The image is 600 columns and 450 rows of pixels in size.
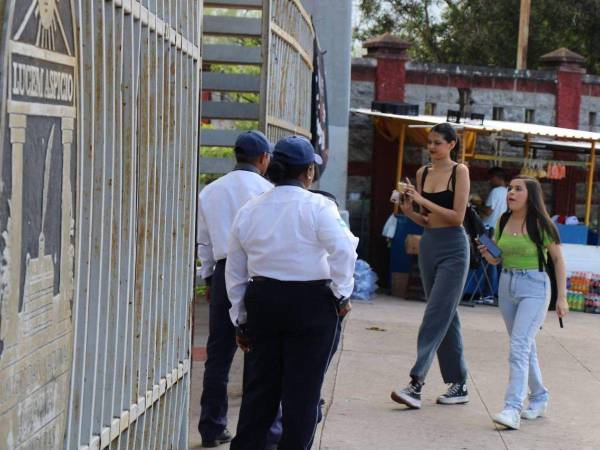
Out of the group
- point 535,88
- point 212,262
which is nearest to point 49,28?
point 212,262

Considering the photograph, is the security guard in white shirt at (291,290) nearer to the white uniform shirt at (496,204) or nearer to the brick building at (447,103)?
the white uniform shirt at (496,204)

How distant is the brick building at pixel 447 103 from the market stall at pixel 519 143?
0.27 meters

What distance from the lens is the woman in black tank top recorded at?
7.62 m

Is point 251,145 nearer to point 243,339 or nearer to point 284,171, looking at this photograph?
point 284,171

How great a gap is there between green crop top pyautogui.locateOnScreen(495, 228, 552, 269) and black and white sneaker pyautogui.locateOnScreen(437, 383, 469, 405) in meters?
0.98

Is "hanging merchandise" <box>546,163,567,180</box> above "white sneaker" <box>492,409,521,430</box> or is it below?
above

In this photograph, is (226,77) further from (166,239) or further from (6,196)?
(6,196)

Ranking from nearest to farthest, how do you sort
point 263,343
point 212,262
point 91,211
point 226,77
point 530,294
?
point 91,211 < point 263,343 < point 212,262 < point 530,294 < point 226,77

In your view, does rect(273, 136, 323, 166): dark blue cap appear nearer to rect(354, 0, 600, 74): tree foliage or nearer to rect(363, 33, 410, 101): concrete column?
rect(363, 33, 410, 101): concrete column

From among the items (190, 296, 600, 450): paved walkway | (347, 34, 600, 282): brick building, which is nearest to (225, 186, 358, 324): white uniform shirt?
(190, 296, 600, 450): paved walkway

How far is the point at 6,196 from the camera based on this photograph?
284 cm

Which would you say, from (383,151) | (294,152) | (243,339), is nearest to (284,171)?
(294,152)

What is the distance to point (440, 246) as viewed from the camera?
7.69m

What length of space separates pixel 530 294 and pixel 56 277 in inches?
183
